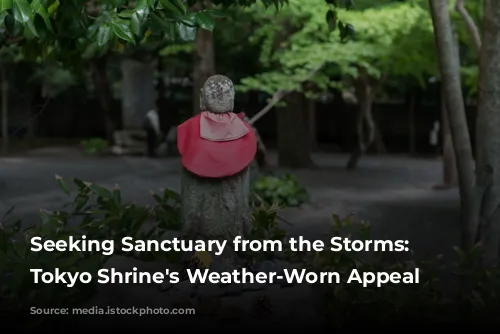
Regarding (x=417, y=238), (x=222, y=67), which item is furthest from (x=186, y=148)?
(x=222, y=67)

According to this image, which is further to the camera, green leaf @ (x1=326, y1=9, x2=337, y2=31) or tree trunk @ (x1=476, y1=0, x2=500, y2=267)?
tree trunk @ (x1=476, y1=0, x2=500, y2=267)

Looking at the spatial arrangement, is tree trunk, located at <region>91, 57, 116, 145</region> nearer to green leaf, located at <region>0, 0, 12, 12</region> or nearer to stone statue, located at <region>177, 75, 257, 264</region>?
stone statue, located at <region>177, 75, 257, 264</region>

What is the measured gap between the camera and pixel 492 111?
21.6ft

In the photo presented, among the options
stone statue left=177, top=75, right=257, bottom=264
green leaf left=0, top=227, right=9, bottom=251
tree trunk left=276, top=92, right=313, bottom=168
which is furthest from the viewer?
tree trunk left=276, top=92, right=313, bottom=168

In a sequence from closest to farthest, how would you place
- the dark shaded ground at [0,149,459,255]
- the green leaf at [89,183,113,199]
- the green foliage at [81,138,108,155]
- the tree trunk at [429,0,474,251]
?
the green leaf at [89,183,113,199] → the tree trunk at [429,0,474,251] → the dark shaded ground at [0,149,459,255] → the green foliage at [81,138,108,155]

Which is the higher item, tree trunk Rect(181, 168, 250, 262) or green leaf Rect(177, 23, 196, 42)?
green leaf Rect(177, 23, 196, 42)

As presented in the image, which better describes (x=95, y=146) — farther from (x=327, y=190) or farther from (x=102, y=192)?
(x=102, y=192)

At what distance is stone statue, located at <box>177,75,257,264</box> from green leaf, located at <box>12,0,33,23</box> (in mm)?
1230

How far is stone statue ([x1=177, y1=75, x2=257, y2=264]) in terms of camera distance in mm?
4727

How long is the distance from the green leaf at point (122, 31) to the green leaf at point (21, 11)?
1.60ft

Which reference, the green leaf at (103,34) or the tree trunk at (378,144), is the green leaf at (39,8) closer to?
the green leaf at (103,34)

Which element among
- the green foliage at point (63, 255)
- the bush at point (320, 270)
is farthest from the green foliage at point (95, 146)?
the bush at point (320, 270)

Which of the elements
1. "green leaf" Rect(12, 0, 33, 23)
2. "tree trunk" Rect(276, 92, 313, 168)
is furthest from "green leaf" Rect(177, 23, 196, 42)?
"tree trunk" Rect(276, 92, 313, 168)

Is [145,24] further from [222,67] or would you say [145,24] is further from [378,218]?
[222,67]
